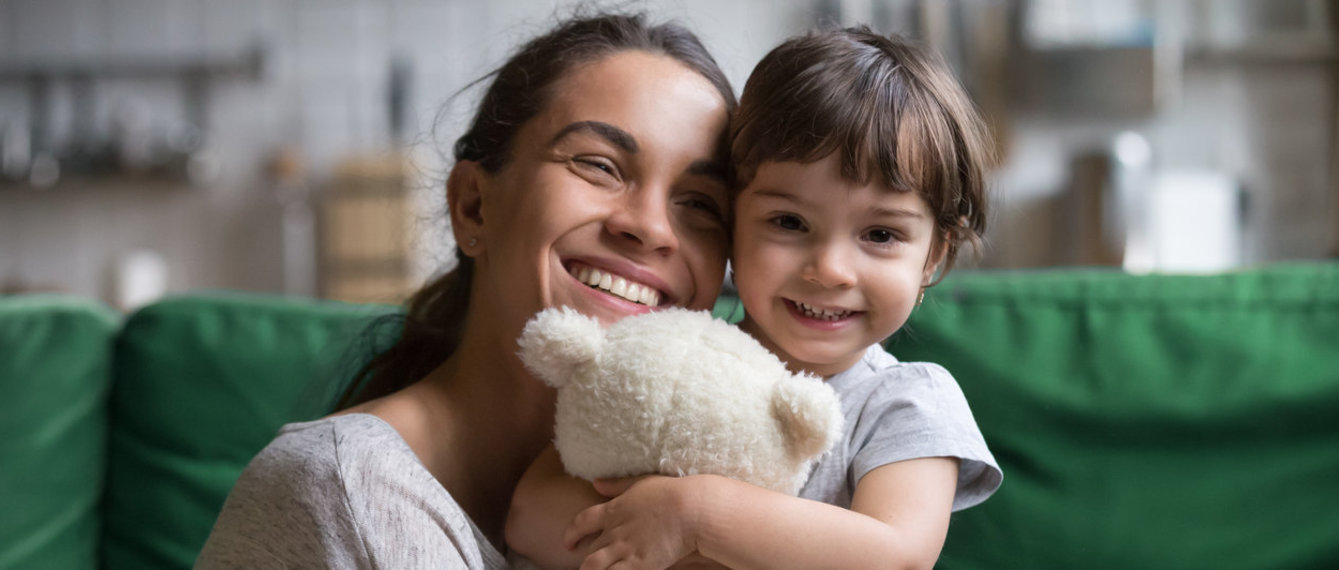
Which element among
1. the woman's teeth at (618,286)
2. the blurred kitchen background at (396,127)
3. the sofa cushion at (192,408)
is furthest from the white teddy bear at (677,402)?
the blurred kitchen background at (396,127)

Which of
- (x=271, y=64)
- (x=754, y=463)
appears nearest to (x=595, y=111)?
(x=754, y=463)

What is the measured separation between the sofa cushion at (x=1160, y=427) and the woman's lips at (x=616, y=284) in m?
0.31

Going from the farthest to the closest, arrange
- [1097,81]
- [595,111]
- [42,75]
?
1. [42,75]
2. [1097,81]
3. [595,111]

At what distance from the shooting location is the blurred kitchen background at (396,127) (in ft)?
11.2

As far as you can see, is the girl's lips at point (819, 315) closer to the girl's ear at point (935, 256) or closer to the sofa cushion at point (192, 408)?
the girl's ear at point (935, 256)

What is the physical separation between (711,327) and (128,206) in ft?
12.3

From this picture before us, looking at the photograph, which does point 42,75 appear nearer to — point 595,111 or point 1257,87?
point 595,111

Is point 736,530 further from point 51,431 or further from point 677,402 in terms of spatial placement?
point 51,431

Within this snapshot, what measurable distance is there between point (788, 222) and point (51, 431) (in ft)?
3.06

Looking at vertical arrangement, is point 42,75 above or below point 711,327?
above

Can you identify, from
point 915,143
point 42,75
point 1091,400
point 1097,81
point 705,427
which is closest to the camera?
point 705,427

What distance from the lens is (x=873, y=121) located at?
0.79 m

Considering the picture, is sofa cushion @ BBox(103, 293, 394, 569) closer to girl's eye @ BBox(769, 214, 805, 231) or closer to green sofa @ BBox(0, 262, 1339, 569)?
green sofa @ BBox(0, 262, 1339, 569)

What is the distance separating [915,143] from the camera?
799 millimetres
